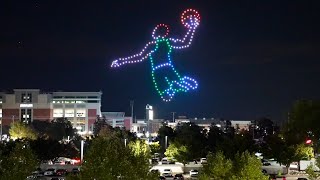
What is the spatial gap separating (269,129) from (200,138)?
58.4 metres

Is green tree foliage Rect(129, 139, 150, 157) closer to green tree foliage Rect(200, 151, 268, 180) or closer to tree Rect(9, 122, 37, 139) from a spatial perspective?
green tree foliage Rect(200, 151, 268, 180)

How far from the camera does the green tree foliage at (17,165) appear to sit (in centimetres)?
1608

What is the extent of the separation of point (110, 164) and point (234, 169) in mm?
8284

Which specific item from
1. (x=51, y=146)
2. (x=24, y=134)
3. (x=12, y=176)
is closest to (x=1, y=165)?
(x=12, y=176)

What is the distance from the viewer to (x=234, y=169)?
69.6 feet

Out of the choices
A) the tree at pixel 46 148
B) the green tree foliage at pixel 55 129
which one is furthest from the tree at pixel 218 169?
the green tree foliage at pixel 55 129

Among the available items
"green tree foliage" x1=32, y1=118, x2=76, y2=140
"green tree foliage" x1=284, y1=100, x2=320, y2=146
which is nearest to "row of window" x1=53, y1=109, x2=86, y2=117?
"green tree foliage" x1=32, y1=118, x2=76, y2=140

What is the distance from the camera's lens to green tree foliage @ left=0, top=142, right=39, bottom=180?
52.7 feet

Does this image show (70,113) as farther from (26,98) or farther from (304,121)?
(304,121)

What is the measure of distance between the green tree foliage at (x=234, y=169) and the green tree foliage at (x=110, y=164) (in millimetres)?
4969

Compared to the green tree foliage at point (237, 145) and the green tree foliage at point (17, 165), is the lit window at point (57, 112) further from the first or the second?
the green tree foliage at point (17, 165)

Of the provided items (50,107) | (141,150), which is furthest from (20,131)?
(141,150)

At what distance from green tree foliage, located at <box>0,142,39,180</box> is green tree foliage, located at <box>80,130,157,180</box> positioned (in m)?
2.83

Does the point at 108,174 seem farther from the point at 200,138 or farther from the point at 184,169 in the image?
the point at 200,138
